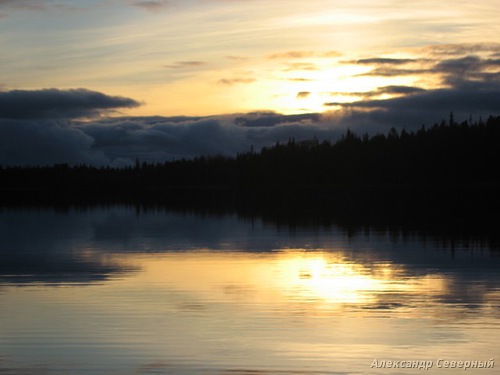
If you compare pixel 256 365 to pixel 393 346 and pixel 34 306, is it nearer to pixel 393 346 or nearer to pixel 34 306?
pixel 393 346

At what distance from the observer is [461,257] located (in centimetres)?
2861

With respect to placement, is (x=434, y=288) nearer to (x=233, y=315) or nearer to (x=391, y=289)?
(x=391, y=289)

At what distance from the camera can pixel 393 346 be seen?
48.5 ft

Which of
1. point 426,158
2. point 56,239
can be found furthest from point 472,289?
point 426,158

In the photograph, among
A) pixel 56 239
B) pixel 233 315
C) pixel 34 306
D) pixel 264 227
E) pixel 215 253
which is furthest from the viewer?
pixel 264 227

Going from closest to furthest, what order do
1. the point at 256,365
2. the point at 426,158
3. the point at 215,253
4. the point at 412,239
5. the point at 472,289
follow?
the point at 256,365
the point at 472,289
the point at 215,253
the point at 412,239
the point at 426,158

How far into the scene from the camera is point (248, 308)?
18.5 m

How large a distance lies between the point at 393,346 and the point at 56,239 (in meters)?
27.2

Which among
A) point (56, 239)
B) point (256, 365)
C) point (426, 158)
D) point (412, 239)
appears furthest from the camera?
point (426, 158)

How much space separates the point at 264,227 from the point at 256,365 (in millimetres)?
32349

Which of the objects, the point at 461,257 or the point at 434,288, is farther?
the point at 461,257

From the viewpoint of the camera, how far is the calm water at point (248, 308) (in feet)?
45.9

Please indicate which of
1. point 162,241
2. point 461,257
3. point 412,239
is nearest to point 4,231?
point 162,241

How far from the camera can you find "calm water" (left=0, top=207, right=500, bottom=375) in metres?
14.0
